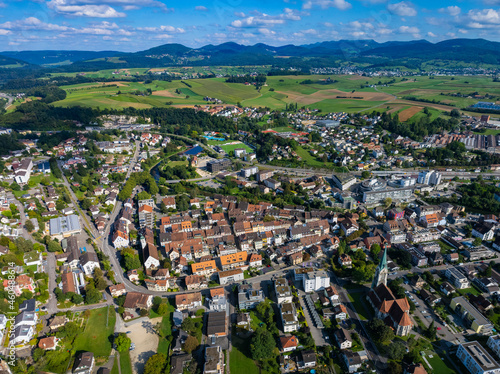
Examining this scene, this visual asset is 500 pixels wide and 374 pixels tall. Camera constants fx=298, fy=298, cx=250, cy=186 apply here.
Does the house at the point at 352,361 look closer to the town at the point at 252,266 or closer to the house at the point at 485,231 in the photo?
the town at the point at 252,266

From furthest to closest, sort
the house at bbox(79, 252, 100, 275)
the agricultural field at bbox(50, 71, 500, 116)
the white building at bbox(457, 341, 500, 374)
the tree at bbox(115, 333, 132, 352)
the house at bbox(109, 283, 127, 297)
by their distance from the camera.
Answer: the agricultural field at bbox(50, 71, 500, 116)
the house at bbox(79, 252, 100, 275)
the house at bbox(109, 283, 127, 297)
the tree at bbox(115, 333, 132, 352)
the white building at bbox(457, 341, 500, 374)

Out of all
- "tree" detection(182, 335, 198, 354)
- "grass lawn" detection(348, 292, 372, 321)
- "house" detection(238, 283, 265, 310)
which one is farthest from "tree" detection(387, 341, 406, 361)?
"tree" detection(182, 335, 198, 354)

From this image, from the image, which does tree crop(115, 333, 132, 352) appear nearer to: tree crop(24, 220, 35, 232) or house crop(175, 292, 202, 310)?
house crop(175, 292, 202, 310)

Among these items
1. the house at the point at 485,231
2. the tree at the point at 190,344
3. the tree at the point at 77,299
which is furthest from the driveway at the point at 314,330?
the house at the point at 485,231

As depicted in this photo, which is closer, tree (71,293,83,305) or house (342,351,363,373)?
house (342,351,363,373)

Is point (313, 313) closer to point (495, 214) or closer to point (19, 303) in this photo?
point (19, 303)

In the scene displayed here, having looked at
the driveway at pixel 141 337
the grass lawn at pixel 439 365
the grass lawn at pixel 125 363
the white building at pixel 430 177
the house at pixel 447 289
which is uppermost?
the white building at pixel 430 177

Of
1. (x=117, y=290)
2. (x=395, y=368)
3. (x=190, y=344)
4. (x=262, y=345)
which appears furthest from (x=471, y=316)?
(x=117, y=290)
